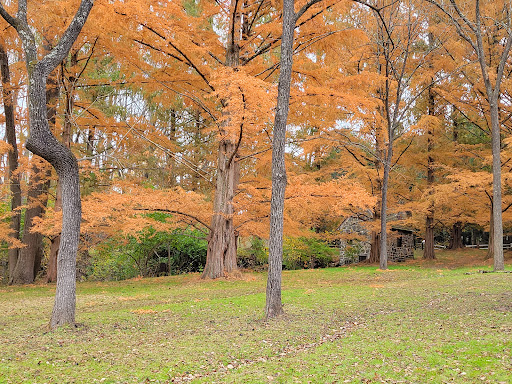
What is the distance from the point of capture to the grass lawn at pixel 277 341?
12.6 ft

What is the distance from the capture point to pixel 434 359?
13.3 feet

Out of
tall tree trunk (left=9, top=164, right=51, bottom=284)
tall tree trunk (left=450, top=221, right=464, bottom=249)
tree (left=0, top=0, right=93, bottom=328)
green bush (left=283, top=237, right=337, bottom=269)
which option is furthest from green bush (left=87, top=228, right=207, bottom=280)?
tall tree trunk (left=450, top=221, right=464, bottom=249)

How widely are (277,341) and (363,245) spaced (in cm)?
2291

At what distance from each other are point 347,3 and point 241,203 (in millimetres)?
6619

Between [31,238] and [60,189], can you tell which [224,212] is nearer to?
[60,189]

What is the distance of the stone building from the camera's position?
24453 millimetres

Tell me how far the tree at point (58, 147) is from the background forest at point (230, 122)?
0.28 metres

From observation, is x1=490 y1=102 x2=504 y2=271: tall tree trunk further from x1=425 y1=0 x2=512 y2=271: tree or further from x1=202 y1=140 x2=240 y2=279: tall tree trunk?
x1=202 y1=140 x2=240 y2=279: tall tree trunk

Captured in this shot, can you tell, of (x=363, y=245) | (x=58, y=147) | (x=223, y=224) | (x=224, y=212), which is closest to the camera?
(x=58, y=147)

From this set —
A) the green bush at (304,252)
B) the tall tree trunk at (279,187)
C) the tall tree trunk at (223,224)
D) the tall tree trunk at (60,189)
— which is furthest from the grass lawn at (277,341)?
the green bush at (304,252)

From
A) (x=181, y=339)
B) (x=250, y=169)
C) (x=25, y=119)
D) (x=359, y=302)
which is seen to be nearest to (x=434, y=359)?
(x=181, y=339)

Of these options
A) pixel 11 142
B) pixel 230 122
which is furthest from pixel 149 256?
pixel 230 122

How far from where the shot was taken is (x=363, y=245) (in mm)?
27000

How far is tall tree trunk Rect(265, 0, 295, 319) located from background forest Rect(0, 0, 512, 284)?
69 cm
